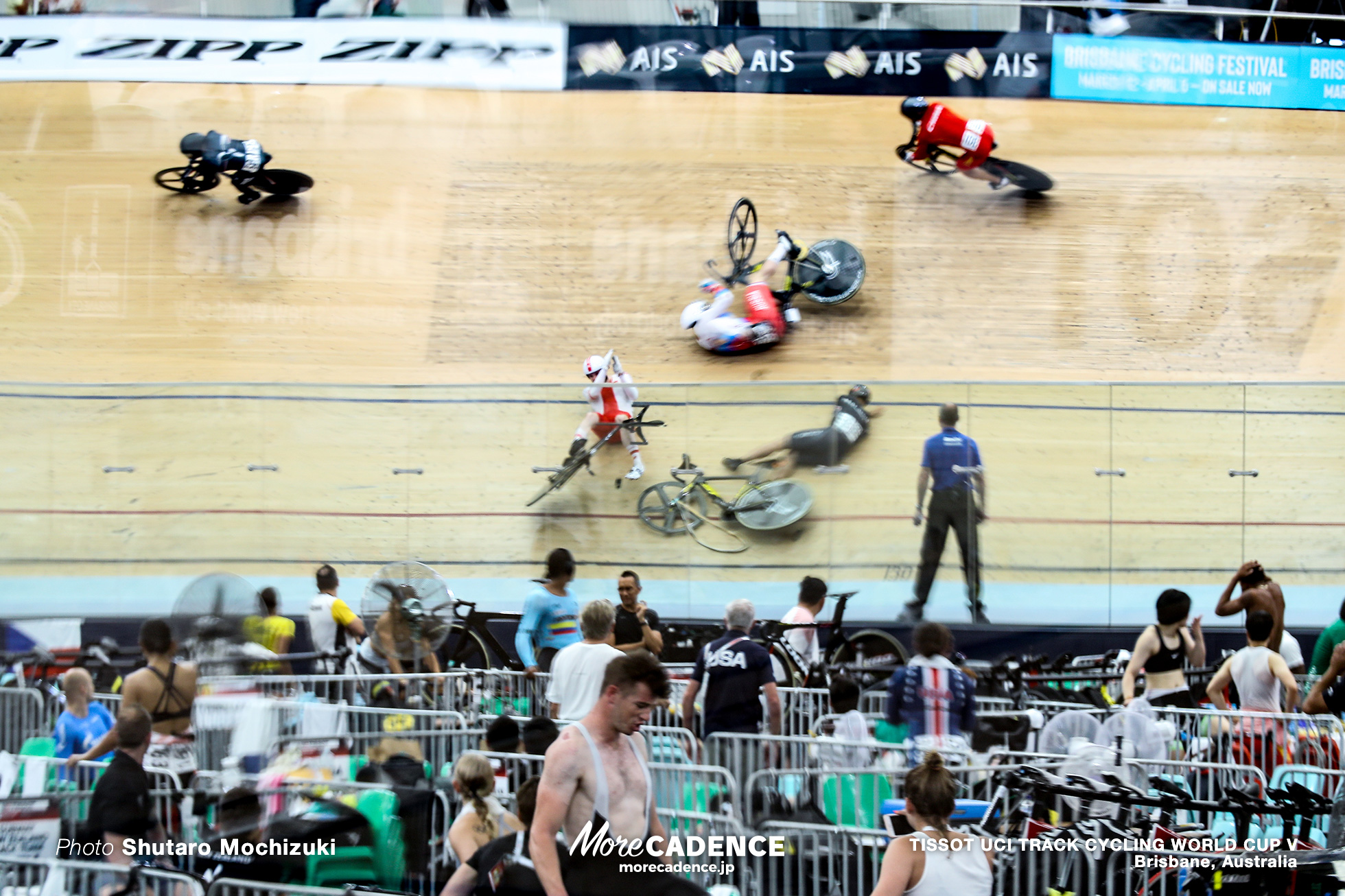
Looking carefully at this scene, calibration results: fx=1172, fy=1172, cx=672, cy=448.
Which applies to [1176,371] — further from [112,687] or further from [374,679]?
[112,687]

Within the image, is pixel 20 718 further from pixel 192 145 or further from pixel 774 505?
pixel 192 145

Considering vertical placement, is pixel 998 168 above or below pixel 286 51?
below

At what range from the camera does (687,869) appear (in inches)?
181

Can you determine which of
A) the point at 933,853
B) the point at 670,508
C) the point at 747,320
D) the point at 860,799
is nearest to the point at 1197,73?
the point at 747,320

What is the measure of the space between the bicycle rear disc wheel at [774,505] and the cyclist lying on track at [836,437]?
0.12m

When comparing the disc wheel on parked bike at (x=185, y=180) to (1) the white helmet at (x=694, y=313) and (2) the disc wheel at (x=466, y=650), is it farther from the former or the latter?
(2) the disc wheel at (x=466, y=650)

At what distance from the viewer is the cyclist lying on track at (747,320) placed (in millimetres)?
13734

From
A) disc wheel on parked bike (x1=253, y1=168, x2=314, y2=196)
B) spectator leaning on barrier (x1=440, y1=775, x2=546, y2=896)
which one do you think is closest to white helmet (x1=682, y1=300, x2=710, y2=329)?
disc wheel on parked bike (x1=253, y1=168, x2=314, y2=196)

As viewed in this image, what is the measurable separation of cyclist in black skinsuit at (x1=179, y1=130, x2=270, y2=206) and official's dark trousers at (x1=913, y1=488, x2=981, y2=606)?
398 inches

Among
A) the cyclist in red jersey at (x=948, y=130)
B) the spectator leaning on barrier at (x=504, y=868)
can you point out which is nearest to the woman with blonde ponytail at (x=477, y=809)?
the spectator leaning on barrier at (x=504, y=868)

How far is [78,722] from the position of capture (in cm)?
582

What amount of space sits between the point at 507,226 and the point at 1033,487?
8.47 meters

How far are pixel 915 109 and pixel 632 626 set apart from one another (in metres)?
9.35

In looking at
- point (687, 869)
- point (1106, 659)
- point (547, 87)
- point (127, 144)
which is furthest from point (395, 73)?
point (687, 869)
